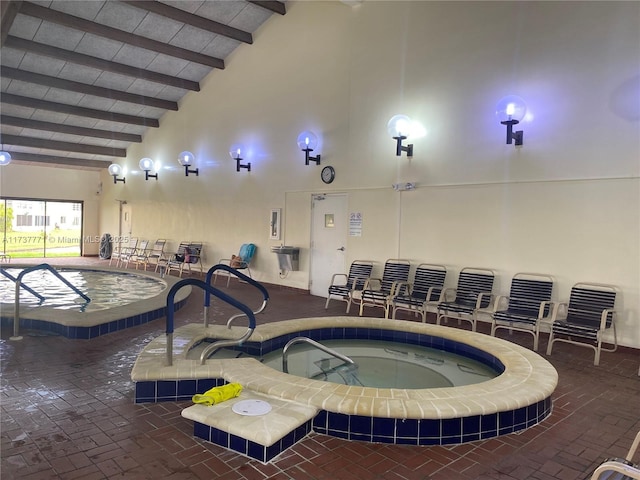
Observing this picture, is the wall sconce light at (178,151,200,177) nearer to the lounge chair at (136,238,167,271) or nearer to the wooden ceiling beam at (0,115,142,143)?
the lounge chair at (136,238,167,271)

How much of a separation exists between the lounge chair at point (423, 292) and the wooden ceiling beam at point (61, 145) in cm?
1129

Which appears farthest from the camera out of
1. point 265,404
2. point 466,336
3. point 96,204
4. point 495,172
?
point 96,204

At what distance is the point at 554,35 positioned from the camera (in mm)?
5281

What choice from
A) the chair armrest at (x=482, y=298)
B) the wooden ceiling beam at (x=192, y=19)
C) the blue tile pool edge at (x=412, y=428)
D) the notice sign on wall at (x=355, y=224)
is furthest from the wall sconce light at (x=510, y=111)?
the wooden ceiling beam at (x=192, y=19)

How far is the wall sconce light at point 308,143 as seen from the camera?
786 centimetres

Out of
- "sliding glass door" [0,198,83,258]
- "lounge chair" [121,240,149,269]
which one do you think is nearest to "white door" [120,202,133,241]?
"lounge chair" [121,240,149,269]

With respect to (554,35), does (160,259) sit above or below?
below

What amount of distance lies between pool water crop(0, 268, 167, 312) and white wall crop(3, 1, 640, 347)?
7.71 ft

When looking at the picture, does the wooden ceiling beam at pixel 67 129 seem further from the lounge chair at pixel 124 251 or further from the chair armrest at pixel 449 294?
the chair armrest at pixel 449 294

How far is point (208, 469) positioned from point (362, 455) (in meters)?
0.83

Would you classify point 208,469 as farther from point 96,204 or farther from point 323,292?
point 96,204

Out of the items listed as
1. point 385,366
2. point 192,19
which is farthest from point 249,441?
point 192,19

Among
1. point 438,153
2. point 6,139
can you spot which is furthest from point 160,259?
point 438,153

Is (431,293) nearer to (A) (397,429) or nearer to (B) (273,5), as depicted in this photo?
(A) (397,429)
